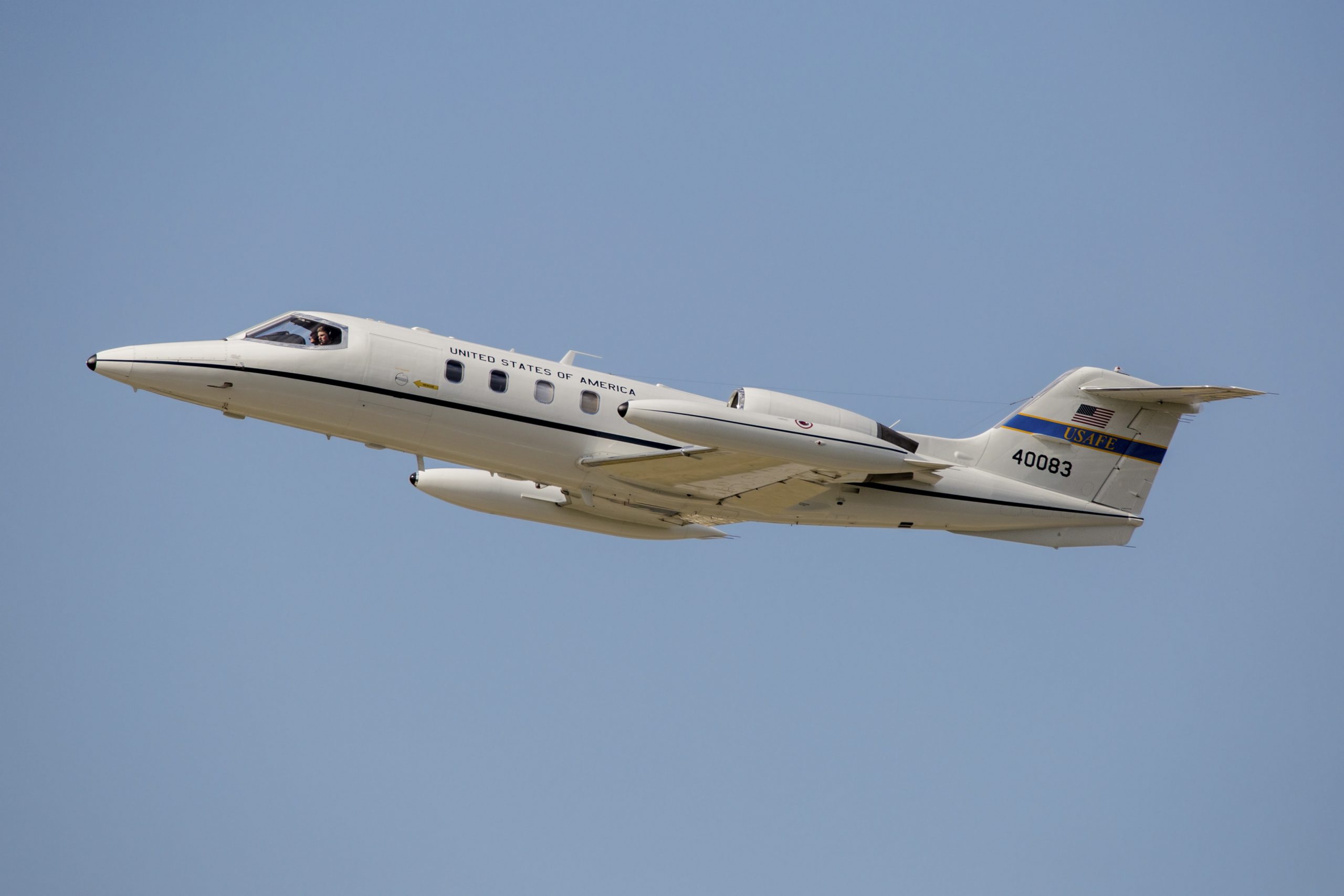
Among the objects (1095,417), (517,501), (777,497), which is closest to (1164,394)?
(1095,417)

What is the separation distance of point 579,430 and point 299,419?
14.0 ft

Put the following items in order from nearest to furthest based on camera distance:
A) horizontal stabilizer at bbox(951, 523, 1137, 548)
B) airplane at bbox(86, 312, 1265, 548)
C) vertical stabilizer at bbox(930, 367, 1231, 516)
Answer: airplane at bbox(86, 312, 1265, 548)
horizontal stabilizer at bbox(951, 523, 1137, 548)
vertical stabilizer at bbox(930, 367, 1231, 516)

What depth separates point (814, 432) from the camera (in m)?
19.8

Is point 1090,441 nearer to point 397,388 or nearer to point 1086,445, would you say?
point 1086,445

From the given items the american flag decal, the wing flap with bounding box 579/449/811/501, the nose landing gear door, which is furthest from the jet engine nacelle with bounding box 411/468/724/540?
the american flag decal

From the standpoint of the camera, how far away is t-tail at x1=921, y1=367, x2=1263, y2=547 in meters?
24.2

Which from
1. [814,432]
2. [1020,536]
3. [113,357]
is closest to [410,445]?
[113,357]

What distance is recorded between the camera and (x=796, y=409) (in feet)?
67.7

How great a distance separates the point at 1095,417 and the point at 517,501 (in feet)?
34.8

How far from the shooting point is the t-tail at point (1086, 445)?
953 inches

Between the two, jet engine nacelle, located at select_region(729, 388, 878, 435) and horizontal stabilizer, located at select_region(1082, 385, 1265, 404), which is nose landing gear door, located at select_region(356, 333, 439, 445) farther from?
horizontal stabilizer, located at select_region(1082, 385, 1265, 404)

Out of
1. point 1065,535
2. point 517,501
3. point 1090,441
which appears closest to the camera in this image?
point 1065,535

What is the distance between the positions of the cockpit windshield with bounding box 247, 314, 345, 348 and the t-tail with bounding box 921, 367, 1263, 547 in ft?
33.5

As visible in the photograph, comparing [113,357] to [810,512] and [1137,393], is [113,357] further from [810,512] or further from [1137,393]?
[1137,393]
